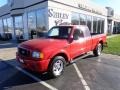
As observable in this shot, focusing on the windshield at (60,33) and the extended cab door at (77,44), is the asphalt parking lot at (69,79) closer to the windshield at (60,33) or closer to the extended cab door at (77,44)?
the extended cab door at (77,44)

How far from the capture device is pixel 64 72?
6.91m

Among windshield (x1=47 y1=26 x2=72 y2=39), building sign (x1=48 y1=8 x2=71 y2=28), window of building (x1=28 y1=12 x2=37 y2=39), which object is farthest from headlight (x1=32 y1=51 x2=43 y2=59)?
window of building (x1=28 y1=12 x2=37 y2=39)

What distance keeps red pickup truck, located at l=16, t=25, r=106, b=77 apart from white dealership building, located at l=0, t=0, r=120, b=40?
9.06m

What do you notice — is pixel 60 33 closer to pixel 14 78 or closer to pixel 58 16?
pixel 14 78

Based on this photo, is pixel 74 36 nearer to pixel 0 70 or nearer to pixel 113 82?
pixel 113 82

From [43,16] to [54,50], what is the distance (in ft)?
38.4

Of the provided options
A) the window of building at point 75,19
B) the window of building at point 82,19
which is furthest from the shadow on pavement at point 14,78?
the window of building at point 82,19

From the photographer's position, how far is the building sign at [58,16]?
54.5 ft

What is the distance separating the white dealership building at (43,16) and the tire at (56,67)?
10445 mm

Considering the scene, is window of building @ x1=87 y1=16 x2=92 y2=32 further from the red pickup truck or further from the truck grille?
the truck grille

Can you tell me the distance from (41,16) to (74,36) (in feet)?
36.1

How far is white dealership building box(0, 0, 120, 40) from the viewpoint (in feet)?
55.6

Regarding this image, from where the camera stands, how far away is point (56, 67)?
629cm

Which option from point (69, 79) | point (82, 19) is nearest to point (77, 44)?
point (69, 79)
